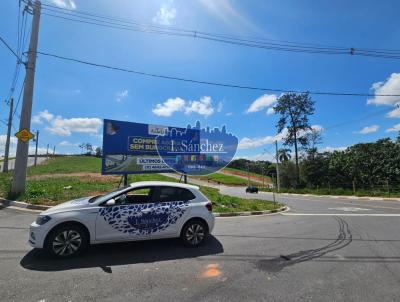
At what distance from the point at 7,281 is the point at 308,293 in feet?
15.8

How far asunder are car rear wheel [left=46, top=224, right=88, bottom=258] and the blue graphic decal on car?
0.58 m

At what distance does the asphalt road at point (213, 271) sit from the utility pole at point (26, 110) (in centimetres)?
603

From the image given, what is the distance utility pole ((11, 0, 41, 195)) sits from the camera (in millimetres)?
13312

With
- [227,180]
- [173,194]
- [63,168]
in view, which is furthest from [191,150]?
[227,180]

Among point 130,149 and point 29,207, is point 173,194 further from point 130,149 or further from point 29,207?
point 130,149

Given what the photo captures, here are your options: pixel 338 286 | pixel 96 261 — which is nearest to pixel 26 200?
pixel 96 261

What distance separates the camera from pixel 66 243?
575cm

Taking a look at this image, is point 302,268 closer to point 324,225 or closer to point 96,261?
point 96,261

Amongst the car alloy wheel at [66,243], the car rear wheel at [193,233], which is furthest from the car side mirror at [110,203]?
the car rear wheel at [193,233]

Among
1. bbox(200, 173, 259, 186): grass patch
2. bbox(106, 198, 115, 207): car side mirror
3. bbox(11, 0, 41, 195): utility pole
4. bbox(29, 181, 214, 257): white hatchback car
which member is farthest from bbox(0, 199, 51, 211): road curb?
bbox(200, 173, 259, 186): grass patch

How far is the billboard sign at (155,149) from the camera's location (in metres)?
14.2

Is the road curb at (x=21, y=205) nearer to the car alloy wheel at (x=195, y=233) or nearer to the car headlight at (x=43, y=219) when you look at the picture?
the car headlight at (x=43, y=219)

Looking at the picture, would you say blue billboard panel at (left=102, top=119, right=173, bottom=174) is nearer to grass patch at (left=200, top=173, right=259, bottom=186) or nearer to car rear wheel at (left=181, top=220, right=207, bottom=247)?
car rear wheel at (left=181, top=220, right=207, bottom=247)

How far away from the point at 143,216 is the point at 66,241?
1.62m
